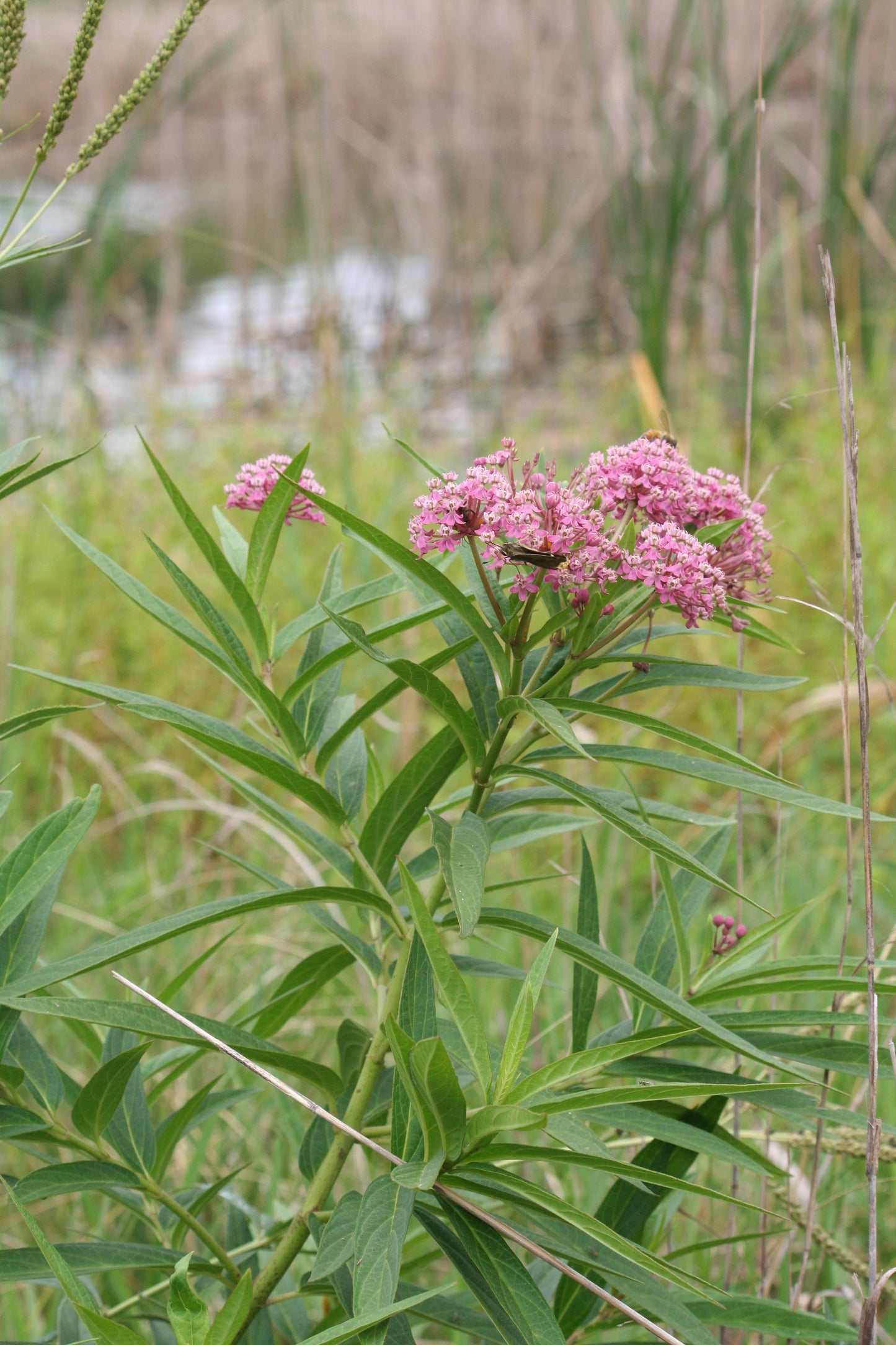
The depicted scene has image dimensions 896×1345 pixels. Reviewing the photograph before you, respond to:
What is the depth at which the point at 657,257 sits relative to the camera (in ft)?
15.7

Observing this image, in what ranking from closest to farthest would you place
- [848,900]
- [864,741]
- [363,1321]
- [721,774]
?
[363,1321] → [721,774] → [864,741] → [848,900]

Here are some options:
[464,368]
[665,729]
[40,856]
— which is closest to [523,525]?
[665,729]

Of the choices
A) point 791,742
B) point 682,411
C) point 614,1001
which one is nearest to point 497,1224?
point 614,1001

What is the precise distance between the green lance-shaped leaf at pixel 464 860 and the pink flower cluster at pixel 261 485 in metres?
0.22

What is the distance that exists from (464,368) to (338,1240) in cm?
220

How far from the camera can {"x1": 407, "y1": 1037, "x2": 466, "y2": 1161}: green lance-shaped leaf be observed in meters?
0.54

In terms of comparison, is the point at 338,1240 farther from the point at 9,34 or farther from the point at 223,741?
the point at 9,34

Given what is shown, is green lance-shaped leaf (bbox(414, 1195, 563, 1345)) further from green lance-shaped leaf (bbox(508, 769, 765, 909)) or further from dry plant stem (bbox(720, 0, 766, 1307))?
dry plant stem (bbox(720, 0, 766, 1307))

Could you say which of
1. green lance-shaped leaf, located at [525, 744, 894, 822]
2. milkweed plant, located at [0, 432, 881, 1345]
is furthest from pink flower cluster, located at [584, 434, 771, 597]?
green lance-shaped leaf, located at [525, 744, 894, 822]

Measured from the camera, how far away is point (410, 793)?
2.30ft

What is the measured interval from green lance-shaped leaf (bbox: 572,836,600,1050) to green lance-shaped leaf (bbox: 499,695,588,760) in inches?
4.1

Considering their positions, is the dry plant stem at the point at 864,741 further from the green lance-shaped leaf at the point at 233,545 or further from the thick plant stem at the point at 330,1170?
the green lance-shaped leaf at the point at 233,545

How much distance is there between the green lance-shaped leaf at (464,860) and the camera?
0.55m

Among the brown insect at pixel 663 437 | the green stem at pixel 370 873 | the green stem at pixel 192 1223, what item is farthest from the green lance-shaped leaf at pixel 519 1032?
the brown insect at pixel 663 437
